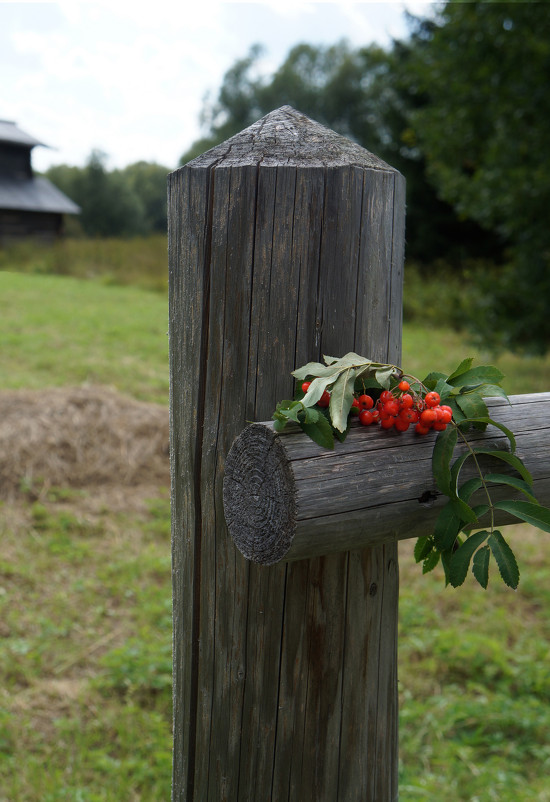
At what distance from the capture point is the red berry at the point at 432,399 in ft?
3.66

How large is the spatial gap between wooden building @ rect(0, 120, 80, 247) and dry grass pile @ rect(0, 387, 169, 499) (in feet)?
53.3

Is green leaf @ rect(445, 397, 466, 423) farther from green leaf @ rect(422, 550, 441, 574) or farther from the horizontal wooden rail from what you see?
green leaf @ rect(422, 550, 441, 574)

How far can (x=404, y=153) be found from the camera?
1859cm

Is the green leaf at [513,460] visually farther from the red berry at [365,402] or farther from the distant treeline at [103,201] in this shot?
the distant treeline at [103,201]

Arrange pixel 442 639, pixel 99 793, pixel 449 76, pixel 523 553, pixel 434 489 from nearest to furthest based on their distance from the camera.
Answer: pixel 434 489, pixel 99 793, pixel 442 639, pixel 523 553, pixel 449 76

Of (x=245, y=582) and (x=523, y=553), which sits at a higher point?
(x=245, y=582)

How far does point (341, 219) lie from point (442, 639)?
101 inches

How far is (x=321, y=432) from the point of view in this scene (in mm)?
1042

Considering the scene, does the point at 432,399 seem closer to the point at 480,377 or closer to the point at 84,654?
the point at 480,377

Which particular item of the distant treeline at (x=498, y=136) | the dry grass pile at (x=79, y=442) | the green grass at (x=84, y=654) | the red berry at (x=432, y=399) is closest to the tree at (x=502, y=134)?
the distant treeline at (x=498, y=136)

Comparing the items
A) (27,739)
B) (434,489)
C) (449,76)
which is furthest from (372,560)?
(449,76)

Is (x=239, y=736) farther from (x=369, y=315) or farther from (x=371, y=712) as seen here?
(x=369, y=315)

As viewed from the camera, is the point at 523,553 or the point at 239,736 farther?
the point at 523,553

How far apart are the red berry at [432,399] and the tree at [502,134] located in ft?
23.7
